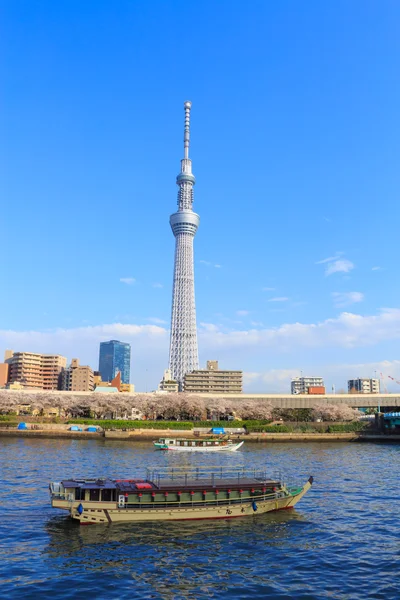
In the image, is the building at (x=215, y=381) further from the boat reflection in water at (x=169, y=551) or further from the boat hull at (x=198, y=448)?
the boat reflection in water at (x=169, y=551)

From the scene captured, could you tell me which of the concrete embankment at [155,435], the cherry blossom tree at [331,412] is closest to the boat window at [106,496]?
the concrete embankment at [155,435]

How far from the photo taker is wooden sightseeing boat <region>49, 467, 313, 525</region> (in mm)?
28766

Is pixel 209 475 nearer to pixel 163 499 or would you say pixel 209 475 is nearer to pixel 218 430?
pixel 163 499

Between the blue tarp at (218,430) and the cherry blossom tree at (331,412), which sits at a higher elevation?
the cherry blossom tree at (331,412)

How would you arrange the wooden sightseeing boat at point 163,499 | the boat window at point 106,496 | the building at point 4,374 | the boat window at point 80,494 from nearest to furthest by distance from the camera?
the wooden sightseeing boat at point 163,499, the boat window at point 80,494, the boat window at point 106,496, the building at point 4,374

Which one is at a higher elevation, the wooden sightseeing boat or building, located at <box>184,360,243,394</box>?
building, located at <box>184,360,243,394</box>

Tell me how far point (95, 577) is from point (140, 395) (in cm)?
10390

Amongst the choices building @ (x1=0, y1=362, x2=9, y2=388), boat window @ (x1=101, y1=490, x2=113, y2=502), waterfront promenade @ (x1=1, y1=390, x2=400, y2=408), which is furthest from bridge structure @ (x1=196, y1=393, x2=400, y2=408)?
building @ (x1=0, y1=362, x2=9, y2=388)

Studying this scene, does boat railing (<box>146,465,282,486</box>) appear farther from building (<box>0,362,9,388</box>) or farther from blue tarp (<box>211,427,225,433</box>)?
building (<box>0,362,9,388</box>)

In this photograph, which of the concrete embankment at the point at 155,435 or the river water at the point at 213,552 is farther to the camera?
the concrete embankment at the point at 155,435

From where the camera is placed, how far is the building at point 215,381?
597 feet

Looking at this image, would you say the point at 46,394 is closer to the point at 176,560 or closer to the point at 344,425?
the point at 344,425

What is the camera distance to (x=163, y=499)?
29969mm

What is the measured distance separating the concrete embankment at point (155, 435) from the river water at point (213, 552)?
158 ft
